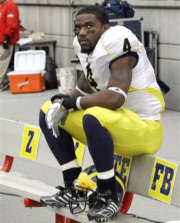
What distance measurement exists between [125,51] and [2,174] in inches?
65.3

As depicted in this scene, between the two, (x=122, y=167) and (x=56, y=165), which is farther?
(x=56, y=165)

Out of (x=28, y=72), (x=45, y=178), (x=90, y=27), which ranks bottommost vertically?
(x=28, y=72)

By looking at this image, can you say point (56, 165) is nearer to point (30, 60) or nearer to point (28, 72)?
point (28, 72)

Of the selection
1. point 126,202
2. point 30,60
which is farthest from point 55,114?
point 30,60

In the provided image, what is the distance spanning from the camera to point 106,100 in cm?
370

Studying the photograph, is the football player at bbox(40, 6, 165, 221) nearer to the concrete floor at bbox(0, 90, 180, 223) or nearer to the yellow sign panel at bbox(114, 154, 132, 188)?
the yellow sign panel at bbox(114, 154, 132, 188)

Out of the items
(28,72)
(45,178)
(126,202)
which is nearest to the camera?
(126,202)

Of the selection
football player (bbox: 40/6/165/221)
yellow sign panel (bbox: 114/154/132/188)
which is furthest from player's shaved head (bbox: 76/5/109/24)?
yellow sign panel (bbox: 114/154/132/188)

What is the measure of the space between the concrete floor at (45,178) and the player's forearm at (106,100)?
1.63 meters

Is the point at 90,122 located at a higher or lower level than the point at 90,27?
lower

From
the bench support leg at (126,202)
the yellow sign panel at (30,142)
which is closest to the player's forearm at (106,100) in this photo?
the bench support leg at (126,202)

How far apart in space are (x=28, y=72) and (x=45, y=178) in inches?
218

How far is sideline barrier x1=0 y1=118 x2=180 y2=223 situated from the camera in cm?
375

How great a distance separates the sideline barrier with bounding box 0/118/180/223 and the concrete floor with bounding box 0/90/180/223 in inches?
17.4
